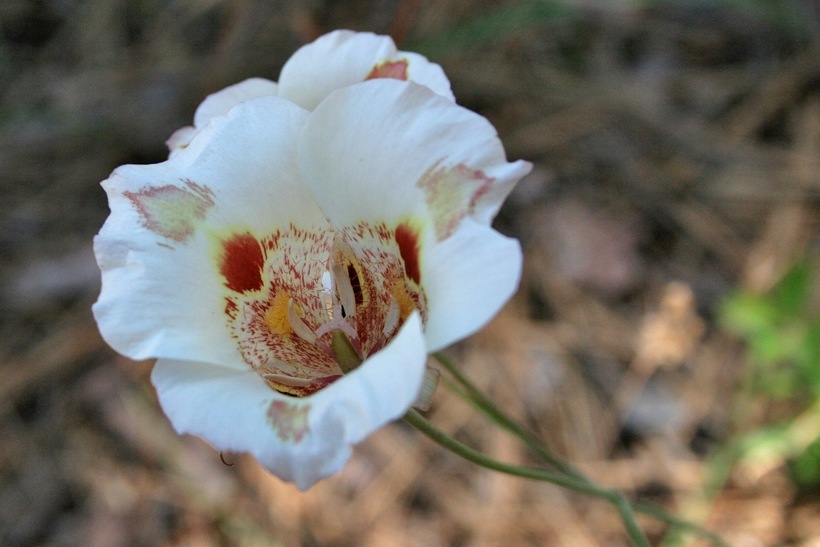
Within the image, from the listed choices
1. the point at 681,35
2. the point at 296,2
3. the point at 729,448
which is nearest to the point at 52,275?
the point at 296,2

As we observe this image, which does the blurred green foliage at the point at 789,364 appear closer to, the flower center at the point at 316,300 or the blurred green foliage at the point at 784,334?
the blurred green foliage at the point at 784,334

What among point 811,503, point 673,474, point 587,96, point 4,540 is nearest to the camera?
point 811,503

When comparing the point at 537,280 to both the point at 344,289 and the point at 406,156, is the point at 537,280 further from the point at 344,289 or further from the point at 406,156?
the point at 406,156

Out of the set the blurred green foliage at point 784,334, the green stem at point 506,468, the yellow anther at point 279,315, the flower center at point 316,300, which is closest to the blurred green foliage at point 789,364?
the blurred green foliage at point 784,334

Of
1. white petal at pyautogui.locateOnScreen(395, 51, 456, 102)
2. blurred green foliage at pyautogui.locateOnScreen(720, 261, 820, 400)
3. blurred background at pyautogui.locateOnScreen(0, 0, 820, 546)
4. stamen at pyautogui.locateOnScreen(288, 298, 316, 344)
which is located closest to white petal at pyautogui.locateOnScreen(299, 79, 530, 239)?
white petal at pyautogui.locateOnScreen(395, 51, 456, 102)

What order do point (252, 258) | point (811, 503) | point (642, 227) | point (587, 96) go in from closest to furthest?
point (252, 258), point (811, 503), point (642, 227), point (587, 96)

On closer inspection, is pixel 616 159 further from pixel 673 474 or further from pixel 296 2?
pixel 296 2

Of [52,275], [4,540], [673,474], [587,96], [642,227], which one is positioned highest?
[587,96]
